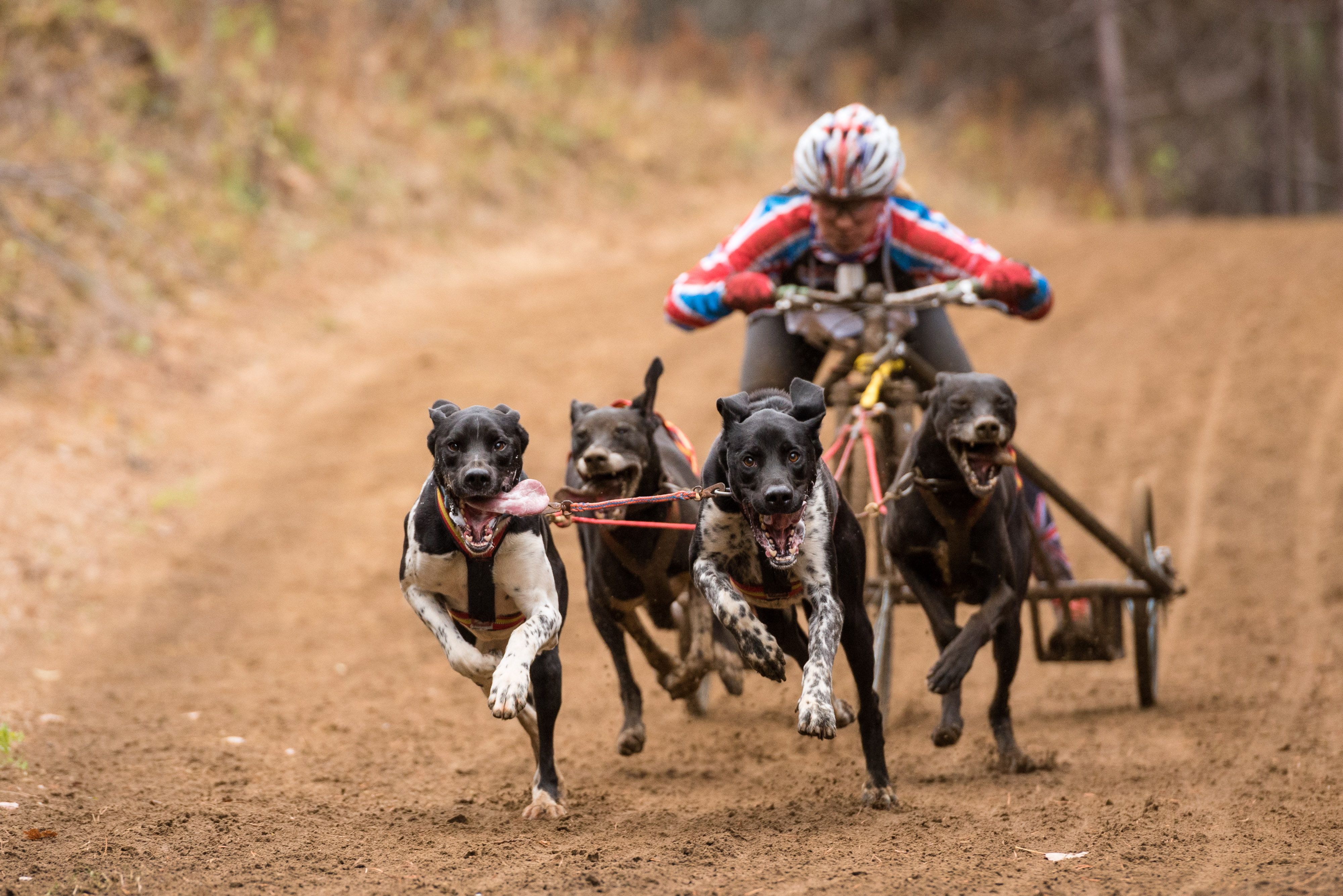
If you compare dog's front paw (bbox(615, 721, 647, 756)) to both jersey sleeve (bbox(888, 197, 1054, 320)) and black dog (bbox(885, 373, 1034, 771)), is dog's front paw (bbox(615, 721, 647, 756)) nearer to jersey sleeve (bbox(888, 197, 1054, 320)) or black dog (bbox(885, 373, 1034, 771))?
black dog (bbox(885, 373, 1034, 771))

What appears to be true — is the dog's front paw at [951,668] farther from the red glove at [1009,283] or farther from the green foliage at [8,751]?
the green foliage at [8,751]

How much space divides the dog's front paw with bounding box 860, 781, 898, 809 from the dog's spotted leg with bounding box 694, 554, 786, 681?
634 mm

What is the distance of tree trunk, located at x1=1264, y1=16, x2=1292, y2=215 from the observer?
30.6 metres

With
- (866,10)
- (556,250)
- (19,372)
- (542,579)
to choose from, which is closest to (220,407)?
(19,372)

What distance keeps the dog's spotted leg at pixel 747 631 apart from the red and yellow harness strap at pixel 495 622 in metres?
0.66

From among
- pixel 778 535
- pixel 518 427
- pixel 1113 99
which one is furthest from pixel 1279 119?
pixel 518 427

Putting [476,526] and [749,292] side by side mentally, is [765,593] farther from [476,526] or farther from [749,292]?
[749,292]

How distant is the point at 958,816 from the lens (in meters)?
4.56

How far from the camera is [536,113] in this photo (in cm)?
1938

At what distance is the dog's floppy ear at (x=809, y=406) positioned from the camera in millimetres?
4348

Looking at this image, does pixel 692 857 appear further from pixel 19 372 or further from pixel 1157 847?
pixel 19 372

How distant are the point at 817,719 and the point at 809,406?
100 centimetres

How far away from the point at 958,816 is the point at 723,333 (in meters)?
9.48

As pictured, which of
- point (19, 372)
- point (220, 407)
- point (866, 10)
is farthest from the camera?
point (866, 10)
